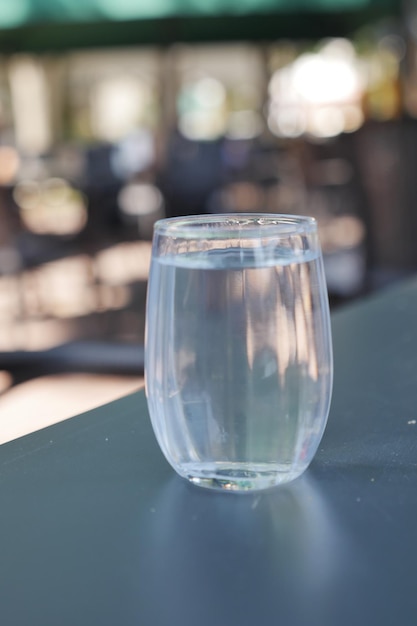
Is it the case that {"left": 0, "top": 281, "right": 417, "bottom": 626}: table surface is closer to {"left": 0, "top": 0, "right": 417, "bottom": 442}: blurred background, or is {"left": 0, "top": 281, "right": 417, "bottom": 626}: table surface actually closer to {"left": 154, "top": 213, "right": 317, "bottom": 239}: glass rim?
{"left": 154, "top": 213, "right": 317, "bottom": 239}: glass rim

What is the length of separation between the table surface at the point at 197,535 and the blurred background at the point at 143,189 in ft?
1.99

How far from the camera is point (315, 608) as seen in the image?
250 mm

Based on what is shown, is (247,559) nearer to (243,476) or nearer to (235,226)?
(243,476)

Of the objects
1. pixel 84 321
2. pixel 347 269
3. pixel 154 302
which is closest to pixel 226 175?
pixel 347 269

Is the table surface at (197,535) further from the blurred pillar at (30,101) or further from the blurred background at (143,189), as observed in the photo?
the blurred pillar at (30,101)

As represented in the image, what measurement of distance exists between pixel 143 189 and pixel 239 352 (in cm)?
525

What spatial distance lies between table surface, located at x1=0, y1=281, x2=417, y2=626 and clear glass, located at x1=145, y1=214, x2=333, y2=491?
0.05 feet

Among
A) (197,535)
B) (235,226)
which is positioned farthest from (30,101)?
(197,535)

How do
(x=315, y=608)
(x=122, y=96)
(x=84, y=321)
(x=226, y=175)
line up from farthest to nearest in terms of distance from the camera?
(x=122, y=96) < (x=226, y=175) < (x=84, y=321) < (x=315, y=608)

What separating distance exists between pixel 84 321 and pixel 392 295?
2419 mm

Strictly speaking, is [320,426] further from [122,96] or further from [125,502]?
[122,96]

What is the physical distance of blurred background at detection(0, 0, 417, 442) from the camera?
1.22 m

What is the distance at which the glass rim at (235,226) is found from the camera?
34 cm

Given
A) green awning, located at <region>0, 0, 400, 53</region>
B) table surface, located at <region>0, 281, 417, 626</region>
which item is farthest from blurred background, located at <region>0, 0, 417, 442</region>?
table surface, located at <region>0, 281, 417, 626</region>
